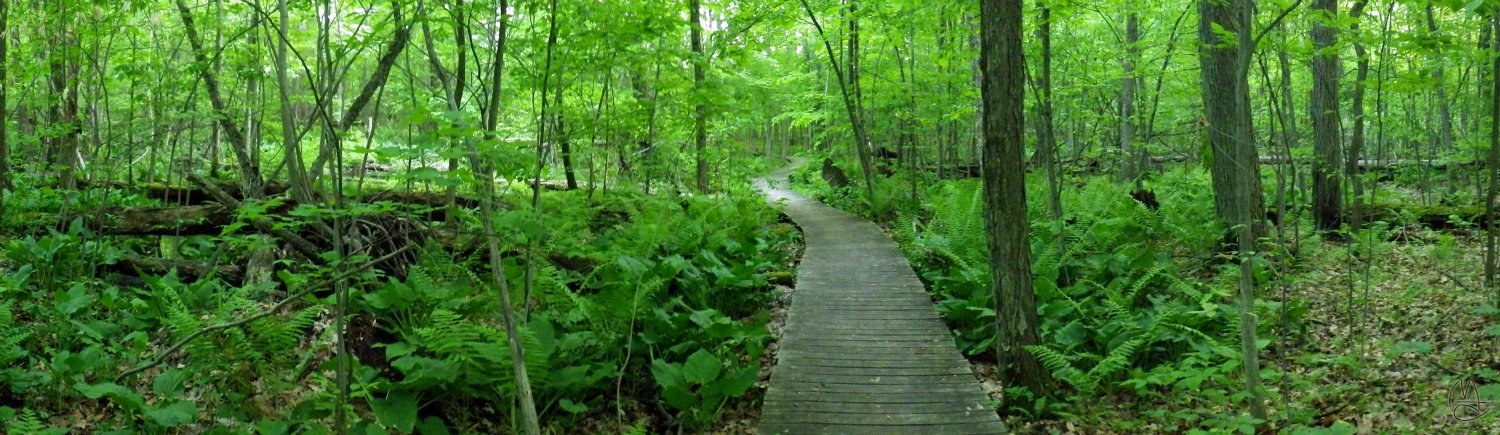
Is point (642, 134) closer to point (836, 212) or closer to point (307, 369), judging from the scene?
point (836, 212)

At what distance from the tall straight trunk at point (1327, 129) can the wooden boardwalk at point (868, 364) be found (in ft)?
17.6

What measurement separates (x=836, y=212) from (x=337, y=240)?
10.5 metres

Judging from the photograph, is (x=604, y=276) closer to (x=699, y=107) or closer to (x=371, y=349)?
(x=371, y=349)

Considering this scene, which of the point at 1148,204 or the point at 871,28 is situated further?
the point at 871,28

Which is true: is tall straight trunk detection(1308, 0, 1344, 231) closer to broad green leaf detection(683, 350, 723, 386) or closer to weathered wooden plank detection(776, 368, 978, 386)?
weathered wooden plank detection(776, 368, 978, 386)

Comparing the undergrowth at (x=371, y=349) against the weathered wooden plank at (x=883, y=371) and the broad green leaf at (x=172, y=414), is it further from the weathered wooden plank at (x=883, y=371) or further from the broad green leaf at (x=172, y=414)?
the weathered wooden plank at (x=883, y=371)

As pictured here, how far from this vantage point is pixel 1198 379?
4617 mm

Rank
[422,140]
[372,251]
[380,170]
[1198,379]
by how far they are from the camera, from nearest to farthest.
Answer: [422,140], [1198,379], [372,251], [380,170]

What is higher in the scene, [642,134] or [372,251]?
[642,134]

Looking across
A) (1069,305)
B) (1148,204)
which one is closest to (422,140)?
(1069,305)


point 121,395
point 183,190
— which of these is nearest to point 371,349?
point 121,395

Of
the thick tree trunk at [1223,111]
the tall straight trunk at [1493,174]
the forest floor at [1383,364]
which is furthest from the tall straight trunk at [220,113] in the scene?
the tall straight trunk at [1493,174]

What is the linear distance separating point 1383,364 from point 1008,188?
296 centimetres

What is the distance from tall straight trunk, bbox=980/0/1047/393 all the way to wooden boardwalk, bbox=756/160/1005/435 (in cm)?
40
